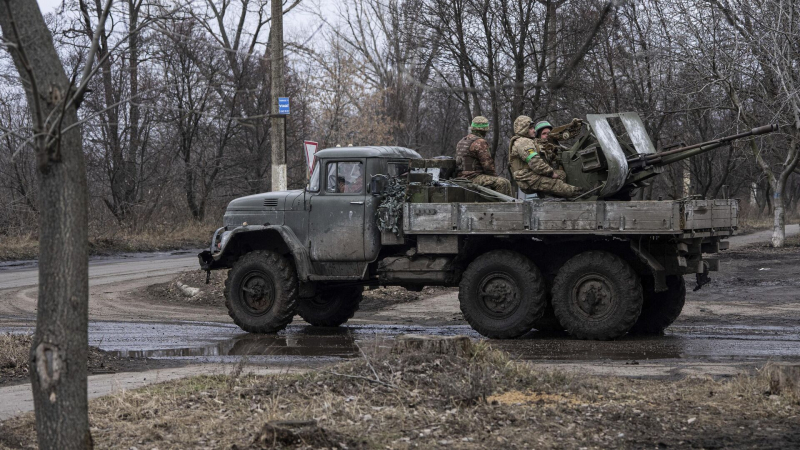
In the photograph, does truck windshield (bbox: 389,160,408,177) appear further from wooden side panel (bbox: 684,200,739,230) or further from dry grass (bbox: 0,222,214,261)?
dry grass (bbox: 0,222,214,261)

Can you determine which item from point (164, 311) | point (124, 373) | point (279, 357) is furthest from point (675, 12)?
point (124, 373)

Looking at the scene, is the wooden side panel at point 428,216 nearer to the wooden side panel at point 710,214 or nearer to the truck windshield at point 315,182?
the truck windshield at point 315,182

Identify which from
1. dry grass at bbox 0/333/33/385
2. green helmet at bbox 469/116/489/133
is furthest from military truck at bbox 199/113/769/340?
dry grass at bbox 0/333/33/385

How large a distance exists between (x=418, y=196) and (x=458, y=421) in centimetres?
591

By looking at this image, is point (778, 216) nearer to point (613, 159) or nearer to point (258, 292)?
point (613, 159)

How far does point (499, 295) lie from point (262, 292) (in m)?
3.26

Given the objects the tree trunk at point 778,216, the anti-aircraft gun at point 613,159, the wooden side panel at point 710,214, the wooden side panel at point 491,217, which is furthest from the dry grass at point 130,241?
the wooden side panel at point 710,214

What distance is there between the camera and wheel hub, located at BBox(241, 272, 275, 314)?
12.4 meters

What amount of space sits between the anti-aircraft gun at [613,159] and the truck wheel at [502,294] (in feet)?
4.20

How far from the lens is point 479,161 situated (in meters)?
12.2

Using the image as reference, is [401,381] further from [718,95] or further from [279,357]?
[718,95]

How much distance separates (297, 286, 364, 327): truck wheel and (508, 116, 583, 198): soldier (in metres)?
3.06

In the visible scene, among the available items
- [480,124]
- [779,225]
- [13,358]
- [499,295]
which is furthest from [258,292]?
[779,225]

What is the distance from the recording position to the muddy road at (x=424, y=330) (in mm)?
9617
